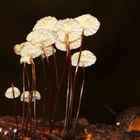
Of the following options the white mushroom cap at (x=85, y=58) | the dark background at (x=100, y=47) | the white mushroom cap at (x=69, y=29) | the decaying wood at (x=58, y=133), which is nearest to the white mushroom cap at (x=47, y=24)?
the white mushroom cap at (x=69, y=29)

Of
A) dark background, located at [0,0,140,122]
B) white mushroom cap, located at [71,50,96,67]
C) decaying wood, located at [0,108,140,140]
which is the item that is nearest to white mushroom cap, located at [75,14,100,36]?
white mushroom cap, located at [71,50,96,67]

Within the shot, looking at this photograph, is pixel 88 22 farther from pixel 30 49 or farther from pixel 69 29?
pixel 30 49

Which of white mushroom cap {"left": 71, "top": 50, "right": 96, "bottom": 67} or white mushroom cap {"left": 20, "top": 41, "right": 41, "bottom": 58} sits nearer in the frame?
white mushroom cap {"left": 20, "top": 41, "right": 41, "bottom": 58}

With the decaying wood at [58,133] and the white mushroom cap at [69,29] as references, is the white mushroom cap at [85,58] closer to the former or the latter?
the white mushroom cap at [69,29]

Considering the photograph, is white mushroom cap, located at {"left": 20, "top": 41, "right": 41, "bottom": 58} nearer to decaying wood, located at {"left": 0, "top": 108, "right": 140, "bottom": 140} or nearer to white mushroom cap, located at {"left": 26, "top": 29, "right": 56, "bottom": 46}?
white mushroom cap, located at {"left": 26, "top": 29, "right": 56, "bottom": 46}

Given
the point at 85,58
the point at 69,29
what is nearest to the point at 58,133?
the point at 85,58
